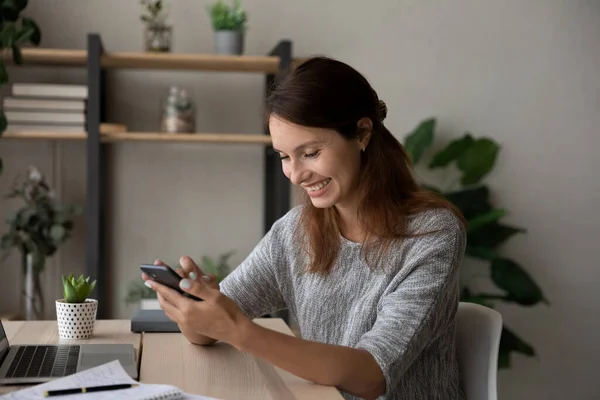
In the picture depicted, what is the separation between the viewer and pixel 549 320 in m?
3.79

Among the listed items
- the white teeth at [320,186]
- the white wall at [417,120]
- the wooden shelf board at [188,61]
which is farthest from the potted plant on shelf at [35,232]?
the white teeth at [320,186]

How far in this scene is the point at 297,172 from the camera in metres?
1.66

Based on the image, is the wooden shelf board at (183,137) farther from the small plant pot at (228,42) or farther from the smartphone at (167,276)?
the smartphone at (167,276)

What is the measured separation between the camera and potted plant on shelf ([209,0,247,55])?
3.22 m

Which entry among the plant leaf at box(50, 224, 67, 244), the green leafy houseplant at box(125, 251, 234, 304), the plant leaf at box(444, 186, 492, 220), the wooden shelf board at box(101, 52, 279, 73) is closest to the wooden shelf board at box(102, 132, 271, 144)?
the wooden shelf board at box(101, 52, 279, 73)

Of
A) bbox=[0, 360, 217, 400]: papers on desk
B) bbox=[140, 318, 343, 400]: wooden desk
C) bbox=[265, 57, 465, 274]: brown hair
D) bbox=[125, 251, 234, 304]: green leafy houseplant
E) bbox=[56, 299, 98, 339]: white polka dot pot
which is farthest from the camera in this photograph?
bbox=[125, 251, 234, 304]: green leafy houseplant

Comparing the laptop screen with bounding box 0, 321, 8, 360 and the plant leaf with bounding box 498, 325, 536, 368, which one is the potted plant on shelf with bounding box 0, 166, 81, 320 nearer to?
the laptop screen with bounding box 0, 321, 8, 360

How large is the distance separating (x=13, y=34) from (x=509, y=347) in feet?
7.63

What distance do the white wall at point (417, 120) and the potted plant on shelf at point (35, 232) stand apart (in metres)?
0.15

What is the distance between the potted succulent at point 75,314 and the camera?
1734 millimetres

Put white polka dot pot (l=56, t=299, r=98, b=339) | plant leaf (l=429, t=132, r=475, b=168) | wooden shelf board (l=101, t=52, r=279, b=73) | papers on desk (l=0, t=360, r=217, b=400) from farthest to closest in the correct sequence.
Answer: plant leaf (l=429, t=132, r=475, b=168) < wooden shelf board (l=101, t=52, r=279, b=73) < white polka dot pot (l=56, t=299, r=98, b=339) < papers on desk (l=0, t=360, r=217, b=400)

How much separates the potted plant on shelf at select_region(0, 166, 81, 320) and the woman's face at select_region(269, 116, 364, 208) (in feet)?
5.64

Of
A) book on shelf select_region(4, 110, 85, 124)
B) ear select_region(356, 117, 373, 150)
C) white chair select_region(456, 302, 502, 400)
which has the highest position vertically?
ear select_region(356, 117, 373, 150)

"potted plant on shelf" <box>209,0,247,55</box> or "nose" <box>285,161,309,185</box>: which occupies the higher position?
"potted plant on shelf" <box>209,0,247,55</box>
